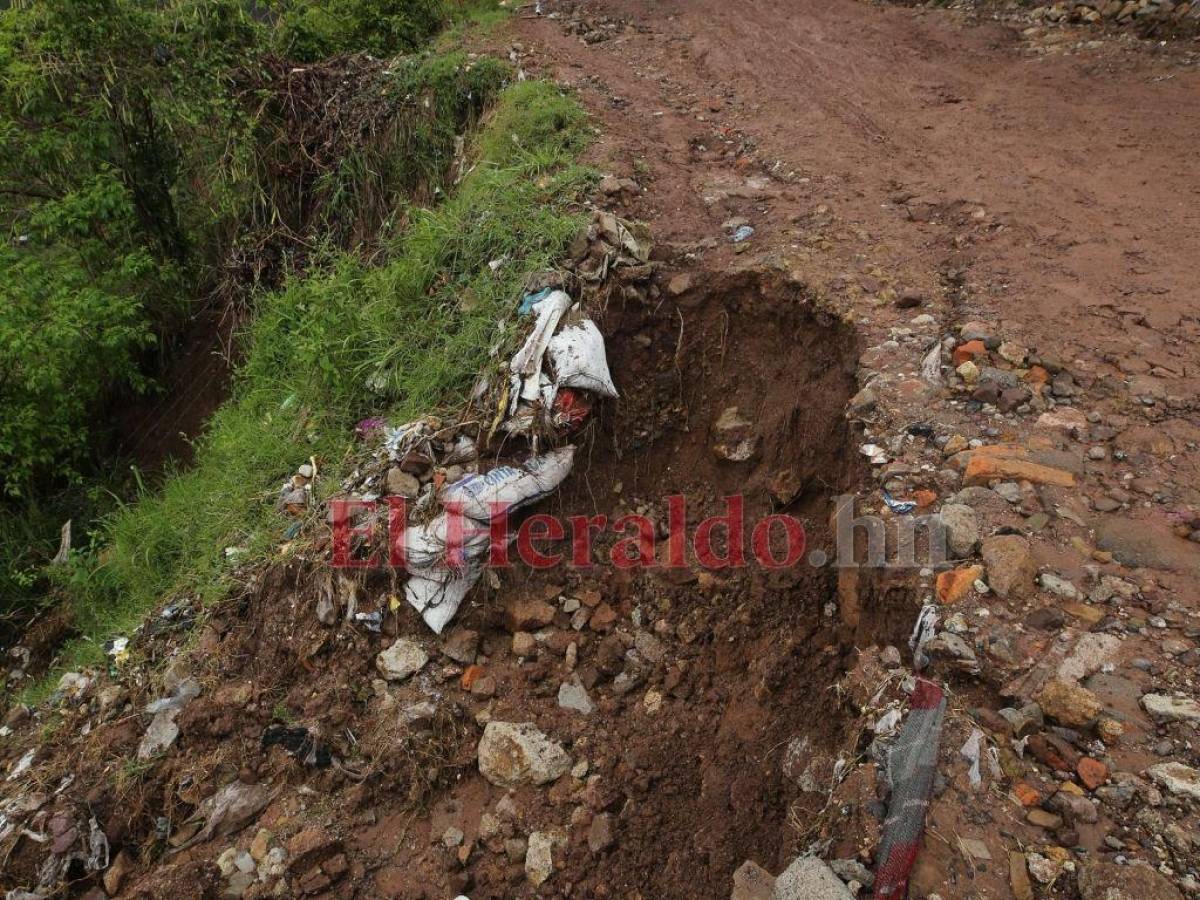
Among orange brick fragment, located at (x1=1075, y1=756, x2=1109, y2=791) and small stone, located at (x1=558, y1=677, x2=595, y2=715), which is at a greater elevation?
orange brick fragment, located at (x1=1075, y1=756, x2=1109, y2=791)

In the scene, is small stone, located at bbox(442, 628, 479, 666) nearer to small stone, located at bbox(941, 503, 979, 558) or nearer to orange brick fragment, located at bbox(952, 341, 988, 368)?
small stone, located at bbox(941, 503, 979, 558)

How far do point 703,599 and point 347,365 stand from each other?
1935 mm

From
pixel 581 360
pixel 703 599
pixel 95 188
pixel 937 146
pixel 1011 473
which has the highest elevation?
pixel 95 188

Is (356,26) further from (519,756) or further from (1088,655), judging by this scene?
(1088,655)

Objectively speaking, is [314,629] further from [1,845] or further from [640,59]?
[640,59]

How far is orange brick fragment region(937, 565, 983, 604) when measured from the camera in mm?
1966

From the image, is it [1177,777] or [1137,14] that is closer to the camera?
[1177,777]

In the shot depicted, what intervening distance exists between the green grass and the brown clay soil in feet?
1.18

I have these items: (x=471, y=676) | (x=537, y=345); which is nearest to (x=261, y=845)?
(x=471, y=676)

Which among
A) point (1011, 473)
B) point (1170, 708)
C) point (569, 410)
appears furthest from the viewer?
point (569, 410)

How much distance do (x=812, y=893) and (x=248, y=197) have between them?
5.02 metres

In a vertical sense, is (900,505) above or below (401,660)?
above

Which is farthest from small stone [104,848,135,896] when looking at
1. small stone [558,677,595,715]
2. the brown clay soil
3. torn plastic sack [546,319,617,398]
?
torn plastic sack [546,319,617,398]

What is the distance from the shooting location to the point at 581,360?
2.77 meters
